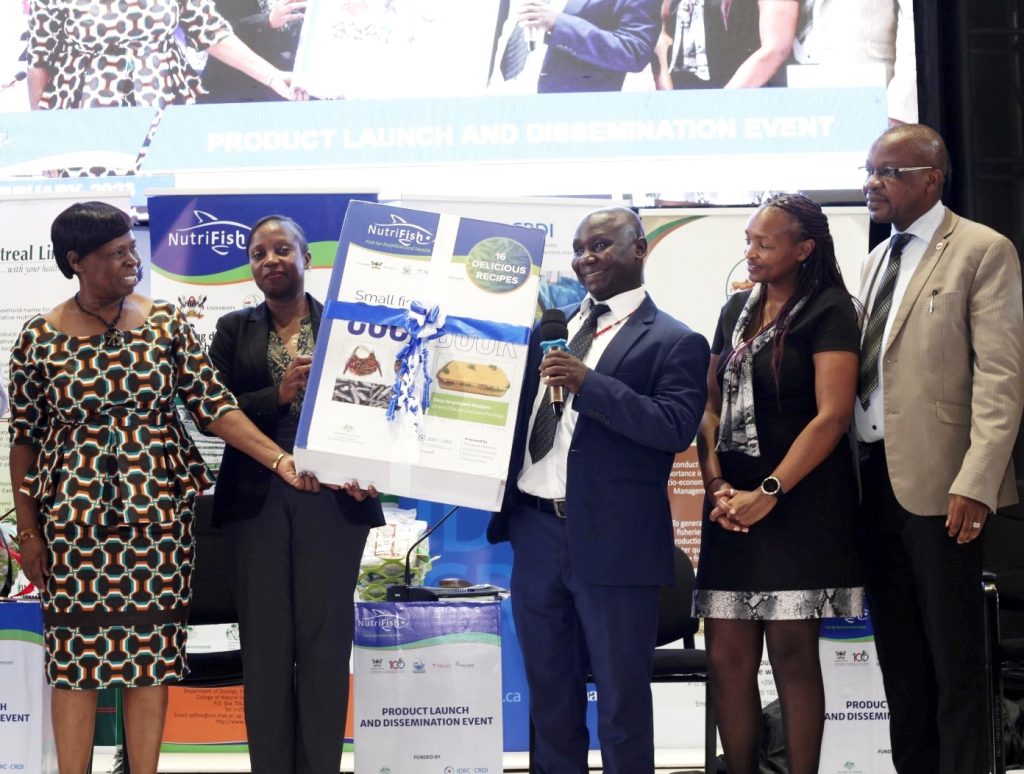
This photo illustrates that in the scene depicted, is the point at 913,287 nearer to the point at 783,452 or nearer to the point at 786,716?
the point at 783,452

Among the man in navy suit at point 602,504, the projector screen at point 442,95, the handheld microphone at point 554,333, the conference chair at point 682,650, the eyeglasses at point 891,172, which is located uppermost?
the projector screen at point 442,95

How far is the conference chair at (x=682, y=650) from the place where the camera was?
358 cm

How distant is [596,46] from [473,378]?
8.02 feet

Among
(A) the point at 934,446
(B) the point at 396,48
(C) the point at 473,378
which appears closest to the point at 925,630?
(A) the point at 934,446

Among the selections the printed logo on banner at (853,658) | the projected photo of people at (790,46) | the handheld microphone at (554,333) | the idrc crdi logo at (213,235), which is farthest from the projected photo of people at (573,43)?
the printed logo on banner at (853,658)

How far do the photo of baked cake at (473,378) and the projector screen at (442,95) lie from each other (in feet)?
6.76

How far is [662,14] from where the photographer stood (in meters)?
5.01

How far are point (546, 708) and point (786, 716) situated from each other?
0.62 m

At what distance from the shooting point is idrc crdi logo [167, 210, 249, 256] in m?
4.34

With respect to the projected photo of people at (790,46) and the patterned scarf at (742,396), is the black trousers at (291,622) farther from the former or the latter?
the projected photo of people at (790,46)

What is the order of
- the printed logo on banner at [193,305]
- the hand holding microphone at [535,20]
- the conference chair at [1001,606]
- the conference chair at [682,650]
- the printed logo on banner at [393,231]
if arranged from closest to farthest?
the printed logo on banner at [393,231] → the conference chair at [1001,606] → the conference chair at [682,650] → the printed logo on banner at [193,305] → the hand holding microphone at [535,20]

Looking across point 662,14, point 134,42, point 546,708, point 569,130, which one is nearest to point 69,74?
point 134,42

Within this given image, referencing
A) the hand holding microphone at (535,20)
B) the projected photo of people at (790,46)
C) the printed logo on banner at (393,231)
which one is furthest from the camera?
the hand holding microphone at (535,20)

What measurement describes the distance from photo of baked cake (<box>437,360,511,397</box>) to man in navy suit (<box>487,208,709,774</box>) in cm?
11
